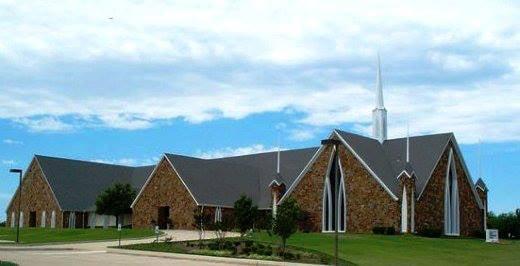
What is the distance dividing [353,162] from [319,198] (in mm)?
3915

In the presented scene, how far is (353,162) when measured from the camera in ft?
163

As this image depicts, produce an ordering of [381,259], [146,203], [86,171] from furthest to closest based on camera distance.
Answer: [86,171] → [146,203] → [381,259]

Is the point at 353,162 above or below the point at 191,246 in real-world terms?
above

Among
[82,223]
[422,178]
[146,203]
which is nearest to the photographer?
[422,178]

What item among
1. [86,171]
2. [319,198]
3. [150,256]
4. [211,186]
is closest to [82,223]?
[86,171]

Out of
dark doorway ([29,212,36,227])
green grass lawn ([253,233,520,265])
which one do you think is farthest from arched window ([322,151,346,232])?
dark doorway ([29,212,36,227])

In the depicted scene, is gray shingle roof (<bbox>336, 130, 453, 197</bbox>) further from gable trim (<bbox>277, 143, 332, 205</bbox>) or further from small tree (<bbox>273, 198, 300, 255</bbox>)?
small tree (<bbox>273, 198, 300, 255</bbox>)

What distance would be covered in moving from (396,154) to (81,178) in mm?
34189

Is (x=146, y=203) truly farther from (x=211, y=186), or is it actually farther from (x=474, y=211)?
(x=474, y=211)

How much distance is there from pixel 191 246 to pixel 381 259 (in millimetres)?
9345

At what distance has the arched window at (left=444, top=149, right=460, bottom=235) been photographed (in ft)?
170

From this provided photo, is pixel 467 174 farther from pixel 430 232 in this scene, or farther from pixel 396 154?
pixel 430 232

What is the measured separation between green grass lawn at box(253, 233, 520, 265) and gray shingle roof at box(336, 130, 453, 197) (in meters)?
6.49

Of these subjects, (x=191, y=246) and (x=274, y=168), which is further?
(x=274, y=168)
